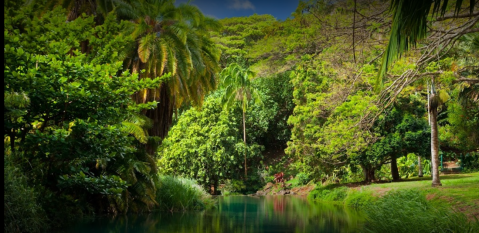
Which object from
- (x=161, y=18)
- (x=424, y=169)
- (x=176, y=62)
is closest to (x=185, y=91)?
(x=176, y=62)

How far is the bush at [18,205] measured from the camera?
28.3 feet

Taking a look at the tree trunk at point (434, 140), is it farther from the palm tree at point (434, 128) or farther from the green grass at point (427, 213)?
the green grass at point (427, 213)

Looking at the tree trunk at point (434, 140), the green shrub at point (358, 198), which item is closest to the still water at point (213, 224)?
the green shrub at point (358, 198)

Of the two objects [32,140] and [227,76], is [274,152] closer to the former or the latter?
[227,76]

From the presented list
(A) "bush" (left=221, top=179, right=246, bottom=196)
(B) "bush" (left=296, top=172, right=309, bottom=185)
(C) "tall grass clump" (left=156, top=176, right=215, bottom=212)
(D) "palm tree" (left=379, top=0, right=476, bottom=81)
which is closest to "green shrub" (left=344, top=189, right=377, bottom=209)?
(C) "tall grass clump" (left=156, top=176, right=215, bottom=212)

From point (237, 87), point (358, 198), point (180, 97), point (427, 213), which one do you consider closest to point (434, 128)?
point (358, 198)

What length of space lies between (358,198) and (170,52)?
11041 mm

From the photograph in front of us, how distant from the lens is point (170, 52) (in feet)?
55.5

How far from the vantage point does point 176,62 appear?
1734cm

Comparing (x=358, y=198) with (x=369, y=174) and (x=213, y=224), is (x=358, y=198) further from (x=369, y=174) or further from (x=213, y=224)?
(x=213, y=224)

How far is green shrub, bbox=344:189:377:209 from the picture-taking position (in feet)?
63.1

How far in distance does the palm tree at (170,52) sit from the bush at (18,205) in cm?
717

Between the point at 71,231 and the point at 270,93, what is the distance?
3474cm

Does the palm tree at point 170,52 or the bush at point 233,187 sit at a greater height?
the palm tree at point 170,52
